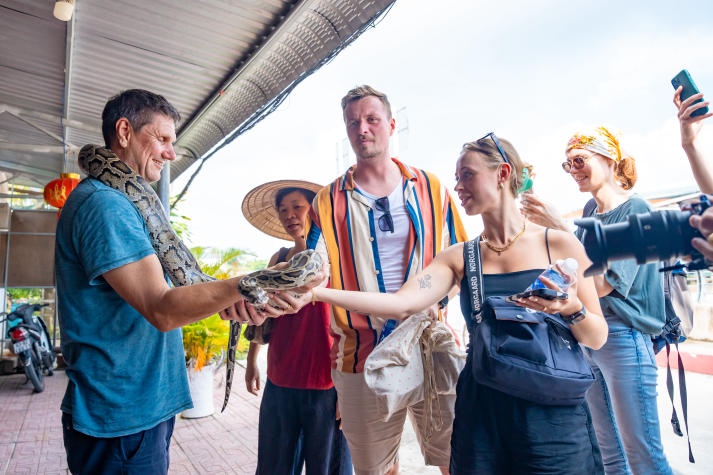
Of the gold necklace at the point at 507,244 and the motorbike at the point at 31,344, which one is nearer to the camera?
the gold necklace at the point at 507,244

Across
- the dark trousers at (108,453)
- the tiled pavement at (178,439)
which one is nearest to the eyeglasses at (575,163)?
the dark trousers at (108,453)

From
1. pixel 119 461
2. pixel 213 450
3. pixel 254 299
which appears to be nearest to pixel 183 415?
pixel 213 450

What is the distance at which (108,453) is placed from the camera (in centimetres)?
185

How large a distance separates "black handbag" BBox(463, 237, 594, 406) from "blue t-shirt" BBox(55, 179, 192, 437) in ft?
4.33

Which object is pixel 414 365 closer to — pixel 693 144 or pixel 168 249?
pixel 168 249

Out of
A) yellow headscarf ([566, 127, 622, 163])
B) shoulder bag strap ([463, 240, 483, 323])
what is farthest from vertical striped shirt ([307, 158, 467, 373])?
yellow headscarf ([566, 127, 622, 163])

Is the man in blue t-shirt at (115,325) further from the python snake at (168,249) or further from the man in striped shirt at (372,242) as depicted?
the man in striped shirt at (372,242)

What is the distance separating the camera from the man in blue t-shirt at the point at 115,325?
1774 millimetres

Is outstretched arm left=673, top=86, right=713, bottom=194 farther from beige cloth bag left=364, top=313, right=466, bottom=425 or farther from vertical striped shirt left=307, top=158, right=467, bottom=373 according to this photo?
beige cloth bag left=364, top=313, right=466, bottom=425

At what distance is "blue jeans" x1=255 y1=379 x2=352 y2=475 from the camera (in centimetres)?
287

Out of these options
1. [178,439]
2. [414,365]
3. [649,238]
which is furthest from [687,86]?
[178,439]

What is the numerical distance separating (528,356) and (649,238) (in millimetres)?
633

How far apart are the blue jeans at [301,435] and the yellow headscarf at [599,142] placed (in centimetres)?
207

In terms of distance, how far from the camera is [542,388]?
1794mm
